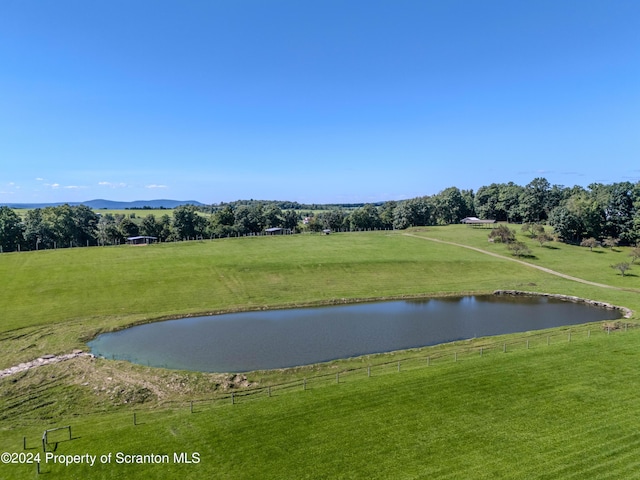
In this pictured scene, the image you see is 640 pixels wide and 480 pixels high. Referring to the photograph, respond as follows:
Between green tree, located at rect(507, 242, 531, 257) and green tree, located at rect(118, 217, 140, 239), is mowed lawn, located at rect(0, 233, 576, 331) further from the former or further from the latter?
green tree, located at rect(118, 217, 140, 239)

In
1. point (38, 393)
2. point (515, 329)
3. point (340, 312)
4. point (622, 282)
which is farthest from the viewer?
point (622, 282)

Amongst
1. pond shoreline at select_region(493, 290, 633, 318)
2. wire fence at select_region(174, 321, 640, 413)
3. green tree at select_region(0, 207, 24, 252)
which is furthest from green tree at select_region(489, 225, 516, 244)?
green tree at select_region(0, 207, 24, 252)

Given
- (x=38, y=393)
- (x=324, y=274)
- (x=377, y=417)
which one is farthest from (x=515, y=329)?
(x=38, y=393)

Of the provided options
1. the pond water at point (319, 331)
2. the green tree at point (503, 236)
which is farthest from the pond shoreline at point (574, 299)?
the green tree at point (503, 236)

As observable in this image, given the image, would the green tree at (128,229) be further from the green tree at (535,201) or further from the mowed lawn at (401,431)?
the green tree at (535,201)

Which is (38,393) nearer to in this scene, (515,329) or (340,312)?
(340,312)

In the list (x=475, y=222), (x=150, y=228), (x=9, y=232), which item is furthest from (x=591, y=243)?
(x=9, y=232)
